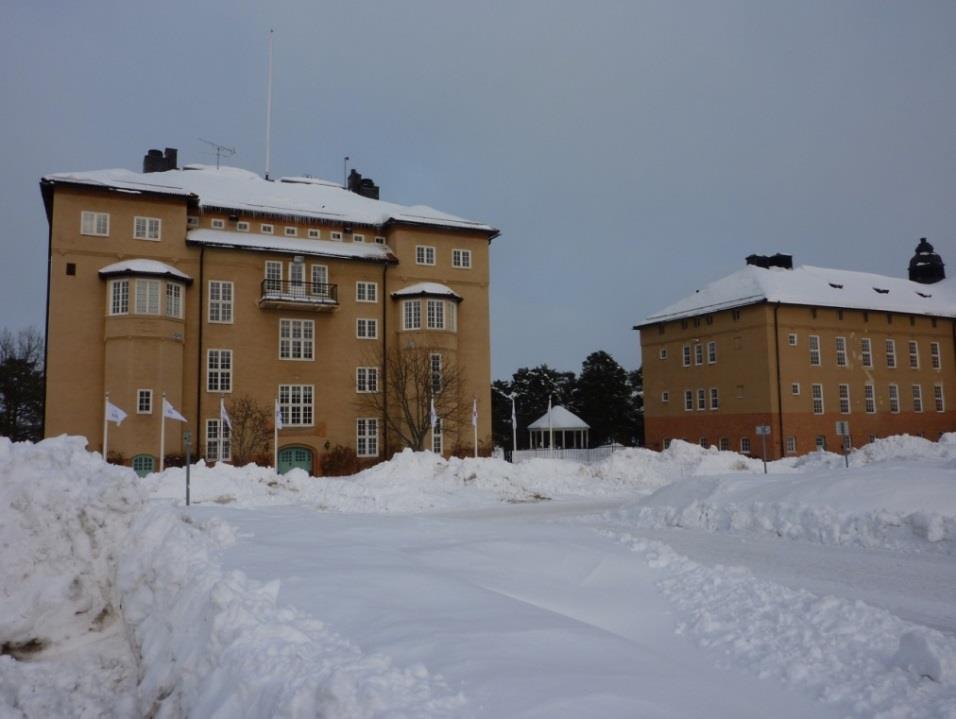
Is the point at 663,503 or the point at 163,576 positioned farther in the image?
the point at 663,503

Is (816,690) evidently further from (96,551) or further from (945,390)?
(945,390)

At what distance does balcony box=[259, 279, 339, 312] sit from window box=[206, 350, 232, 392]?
3.40 metres

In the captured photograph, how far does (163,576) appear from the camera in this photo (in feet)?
29.8

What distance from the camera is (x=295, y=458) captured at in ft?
124

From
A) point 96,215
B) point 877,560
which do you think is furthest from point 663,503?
point 96,215

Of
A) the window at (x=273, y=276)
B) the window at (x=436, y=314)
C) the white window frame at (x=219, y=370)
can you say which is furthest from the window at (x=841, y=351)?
the white window frame at (x=219, y=370)

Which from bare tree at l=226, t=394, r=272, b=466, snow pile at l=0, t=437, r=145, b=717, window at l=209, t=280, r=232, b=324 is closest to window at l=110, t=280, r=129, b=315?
window at l=209, t=280, r=232, b=324

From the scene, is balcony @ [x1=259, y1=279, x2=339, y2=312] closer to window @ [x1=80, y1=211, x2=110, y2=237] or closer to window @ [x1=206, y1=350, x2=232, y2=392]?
window @ [x1=206, y1=350, x2=232, y2=392]

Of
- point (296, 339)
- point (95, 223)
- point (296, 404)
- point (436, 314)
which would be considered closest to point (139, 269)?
point (95, 223)

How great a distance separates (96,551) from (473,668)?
721cm

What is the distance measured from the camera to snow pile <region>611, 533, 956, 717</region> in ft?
19.1

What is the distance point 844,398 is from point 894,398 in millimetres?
5775

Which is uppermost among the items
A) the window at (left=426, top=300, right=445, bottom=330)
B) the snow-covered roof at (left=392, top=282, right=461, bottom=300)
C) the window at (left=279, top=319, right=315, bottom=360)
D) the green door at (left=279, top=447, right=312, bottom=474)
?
the snow-covered roof at (left=392, top=282, right=461, bottom=300)

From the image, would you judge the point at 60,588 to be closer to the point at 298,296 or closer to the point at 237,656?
the point at 237,656
